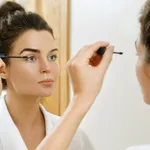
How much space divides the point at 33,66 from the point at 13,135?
8.0 inches

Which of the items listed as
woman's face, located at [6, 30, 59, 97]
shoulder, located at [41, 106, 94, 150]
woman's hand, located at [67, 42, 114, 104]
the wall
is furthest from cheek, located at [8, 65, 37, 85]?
the wall

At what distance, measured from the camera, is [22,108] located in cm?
100

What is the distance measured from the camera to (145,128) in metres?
1.14

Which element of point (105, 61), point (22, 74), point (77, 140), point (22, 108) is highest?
point (105, 61)

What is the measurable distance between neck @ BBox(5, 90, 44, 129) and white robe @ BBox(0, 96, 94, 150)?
2 cm

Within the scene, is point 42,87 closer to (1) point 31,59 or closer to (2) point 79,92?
(1) point 31,59

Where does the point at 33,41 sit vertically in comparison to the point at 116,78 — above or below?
above

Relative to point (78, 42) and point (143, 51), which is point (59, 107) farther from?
point (143, 51)

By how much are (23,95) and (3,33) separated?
193 mm

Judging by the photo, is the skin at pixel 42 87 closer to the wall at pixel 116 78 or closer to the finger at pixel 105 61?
the finger at pixel 105 61

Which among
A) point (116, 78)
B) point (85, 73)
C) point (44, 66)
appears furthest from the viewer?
point (116, 78)

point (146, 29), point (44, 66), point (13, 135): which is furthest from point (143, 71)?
point (13, 135)

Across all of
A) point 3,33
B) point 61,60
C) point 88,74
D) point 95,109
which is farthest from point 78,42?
point 88,74

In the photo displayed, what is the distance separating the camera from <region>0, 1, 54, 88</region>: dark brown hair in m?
0.99
